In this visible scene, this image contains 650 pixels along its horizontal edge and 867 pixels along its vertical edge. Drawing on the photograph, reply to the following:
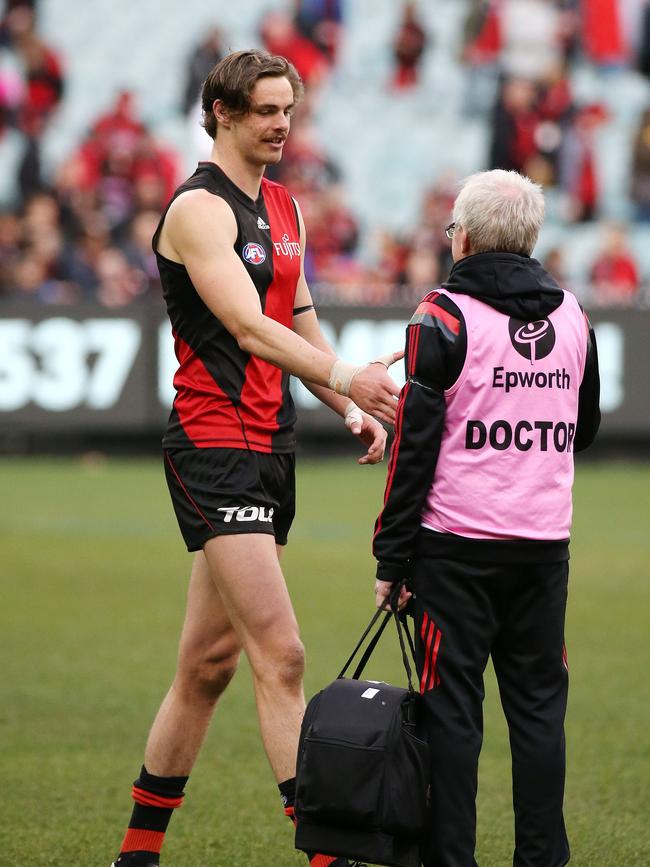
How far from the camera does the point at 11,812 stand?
17.8 feet

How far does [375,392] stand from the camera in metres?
4.39

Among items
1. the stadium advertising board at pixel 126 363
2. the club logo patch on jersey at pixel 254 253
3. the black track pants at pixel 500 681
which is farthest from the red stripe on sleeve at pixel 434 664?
the stadium advertising board at pixel 126 363

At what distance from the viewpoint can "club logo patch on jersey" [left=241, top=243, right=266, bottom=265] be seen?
4691mm

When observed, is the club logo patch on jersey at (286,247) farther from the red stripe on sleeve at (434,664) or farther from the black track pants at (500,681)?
the red stripe on sleeve at (434,664)

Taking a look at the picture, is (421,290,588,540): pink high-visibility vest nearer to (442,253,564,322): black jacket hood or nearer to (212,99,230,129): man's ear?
(442,253,564,322): black jacket hood

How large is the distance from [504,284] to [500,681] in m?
1.08

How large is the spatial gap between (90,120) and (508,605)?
62.3 feet

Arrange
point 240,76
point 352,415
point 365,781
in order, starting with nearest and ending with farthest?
1. point 365,781
2. point 240,76
3. point 352,415

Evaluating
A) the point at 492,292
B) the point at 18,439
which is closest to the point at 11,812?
the point at 492,292

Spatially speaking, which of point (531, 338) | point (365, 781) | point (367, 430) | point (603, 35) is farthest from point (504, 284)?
point (603, 35)

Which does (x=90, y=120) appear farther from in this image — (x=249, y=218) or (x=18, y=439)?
(x=249, y=218)

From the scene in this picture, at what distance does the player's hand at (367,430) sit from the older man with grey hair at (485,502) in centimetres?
50

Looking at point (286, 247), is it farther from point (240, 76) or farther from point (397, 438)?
point (397, 438)

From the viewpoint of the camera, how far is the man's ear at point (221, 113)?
466cm
